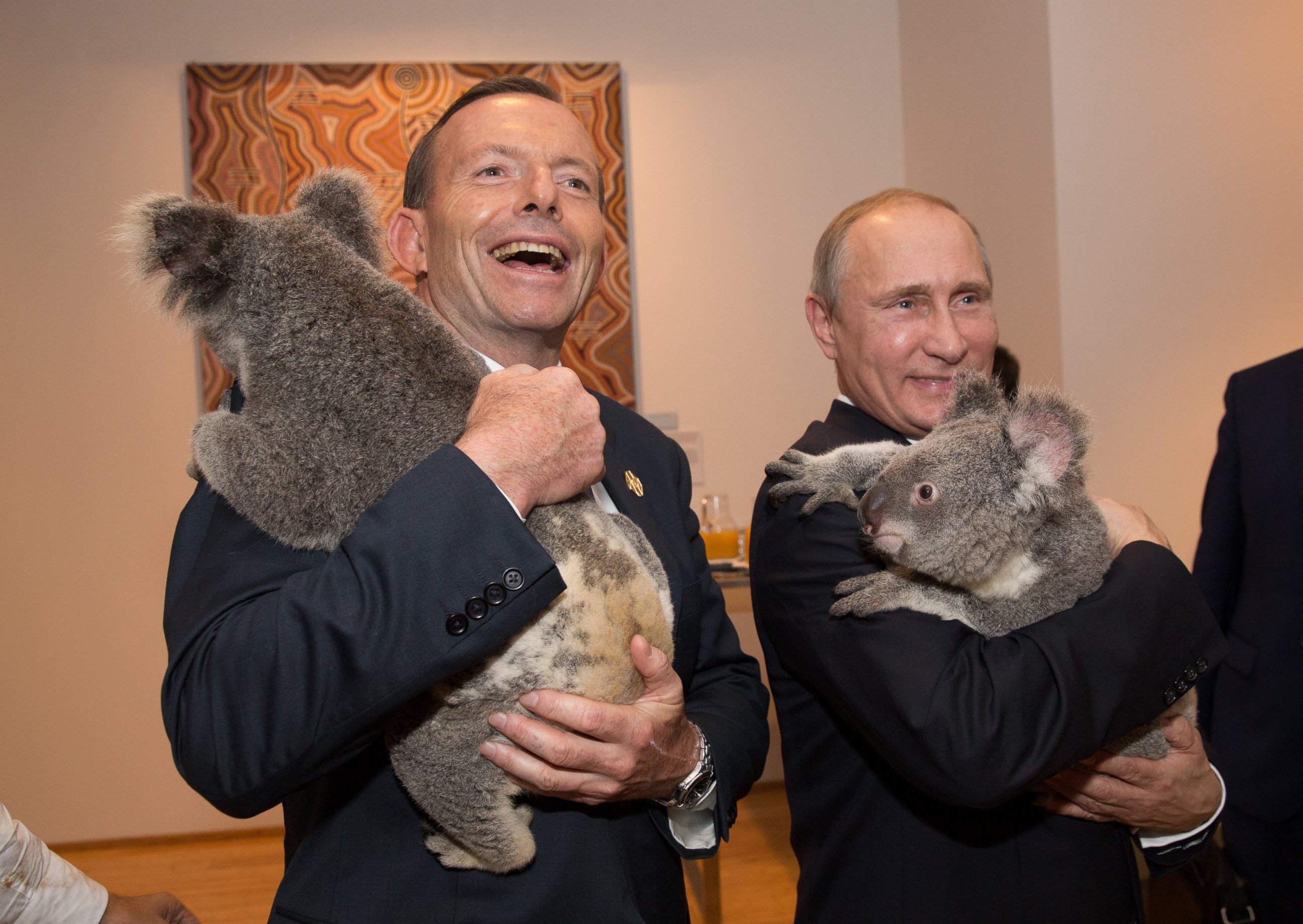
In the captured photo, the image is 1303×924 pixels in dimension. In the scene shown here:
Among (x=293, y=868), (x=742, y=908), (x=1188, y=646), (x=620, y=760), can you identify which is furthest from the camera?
(x=742, y=908)

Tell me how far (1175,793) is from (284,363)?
150 cm

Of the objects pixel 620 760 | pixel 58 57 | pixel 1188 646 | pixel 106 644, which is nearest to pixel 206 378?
pixel 106 644

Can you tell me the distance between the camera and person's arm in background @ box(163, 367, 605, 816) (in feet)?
3.11

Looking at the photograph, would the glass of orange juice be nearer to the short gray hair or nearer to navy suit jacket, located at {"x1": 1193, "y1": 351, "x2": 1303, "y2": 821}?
navy suit jacket, located at {"x1": 1193, "y1": 351, "x2": 1303, "y2": 821}

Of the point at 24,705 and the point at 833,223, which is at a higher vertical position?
the point at 833,223

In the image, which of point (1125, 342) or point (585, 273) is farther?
point (1125, 342)

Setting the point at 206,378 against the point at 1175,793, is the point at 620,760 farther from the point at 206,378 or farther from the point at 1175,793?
the point at 206,378

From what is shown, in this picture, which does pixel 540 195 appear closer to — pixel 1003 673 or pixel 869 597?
pixel 869 597

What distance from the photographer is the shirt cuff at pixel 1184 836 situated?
154cm

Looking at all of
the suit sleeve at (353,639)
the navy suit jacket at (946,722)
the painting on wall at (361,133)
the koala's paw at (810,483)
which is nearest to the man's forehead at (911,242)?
the navy suit jacket at (946,722)

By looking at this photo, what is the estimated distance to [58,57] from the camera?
454cm

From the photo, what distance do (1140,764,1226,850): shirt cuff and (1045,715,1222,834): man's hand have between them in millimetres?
82

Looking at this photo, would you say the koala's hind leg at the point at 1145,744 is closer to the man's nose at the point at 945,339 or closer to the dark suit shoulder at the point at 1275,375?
the man's nose at the point at 945,339

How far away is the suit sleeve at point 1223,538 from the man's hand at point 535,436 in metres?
2.26
